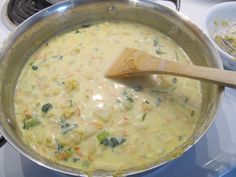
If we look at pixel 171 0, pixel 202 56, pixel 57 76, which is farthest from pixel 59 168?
pixel 171 0

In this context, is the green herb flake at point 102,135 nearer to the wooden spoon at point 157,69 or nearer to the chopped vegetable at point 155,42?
the wooden spoon at point 157,69

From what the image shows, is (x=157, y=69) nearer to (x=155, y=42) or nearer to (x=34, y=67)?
(x=155, y=42)

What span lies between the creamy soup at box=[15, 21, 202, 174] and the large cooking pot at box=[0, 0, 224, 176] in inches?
1.7

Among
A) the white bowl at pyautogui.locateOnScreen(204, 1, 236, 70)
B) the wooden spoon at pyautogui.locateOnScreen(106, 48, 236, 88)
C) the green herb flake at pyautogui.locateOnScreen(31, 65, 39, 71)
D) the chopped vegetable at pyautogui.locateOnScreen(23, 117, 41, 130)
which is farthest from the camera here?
the white bowl at pyautogui.locateOnScreen(204, 1, 236, 70)

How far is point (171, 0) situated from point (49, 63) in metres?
0.58

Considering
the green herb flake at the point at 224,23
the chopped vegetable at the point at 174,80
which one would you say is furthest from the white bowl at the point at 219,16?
the chopped vegetable at the point at 174,80

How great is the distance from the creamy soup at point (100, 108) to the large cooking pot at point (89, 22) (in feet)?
0.14

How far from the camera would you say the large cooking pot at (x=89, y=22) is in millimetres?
916

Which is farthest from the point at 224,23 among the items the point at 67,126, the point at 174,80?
the point at 67,126

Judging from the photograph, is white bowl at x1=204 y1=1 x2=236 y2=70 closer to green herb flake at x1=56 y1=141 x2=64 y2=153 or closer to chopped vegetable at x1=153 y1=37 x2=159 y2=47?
chopped vegetable at x1=153 y1=37 x2=159 y2=47

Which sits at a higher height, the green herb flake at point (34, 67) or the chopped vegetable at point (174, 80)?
the green herb flake at point (34, 67)

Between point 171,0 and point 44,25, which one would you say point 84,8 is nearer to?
point 44,25

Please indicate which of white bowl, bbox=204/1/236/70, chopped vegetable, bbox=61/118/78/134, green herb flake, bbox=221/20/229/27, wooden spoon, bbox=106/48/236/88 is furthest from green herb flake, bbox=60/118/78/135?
green herb flake, bbox=221/20/229/27

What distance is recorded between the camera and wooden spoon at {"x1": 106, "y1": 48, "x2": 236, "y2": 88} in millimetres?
851
